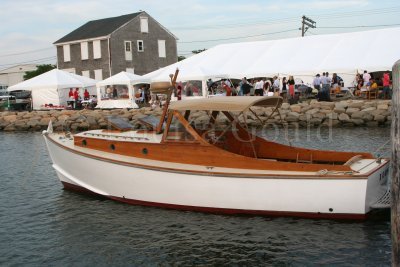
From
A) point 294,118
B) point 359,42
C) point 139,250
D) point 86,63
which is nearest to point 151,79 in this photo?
point 294,118

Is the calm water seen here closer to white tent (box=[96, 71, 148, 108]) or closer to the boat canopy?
the boat canopy

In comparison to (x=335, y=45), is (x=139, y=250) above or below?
below

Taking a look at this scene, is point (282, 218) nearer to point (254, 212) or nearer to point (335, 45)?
point (254, 212)

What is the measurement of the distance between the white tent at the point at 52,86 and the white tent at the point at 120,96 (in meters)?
2.44

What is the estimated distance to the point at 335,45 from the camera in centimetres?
3206

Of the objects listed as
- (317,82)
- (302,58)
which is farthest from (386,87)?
(302,58)

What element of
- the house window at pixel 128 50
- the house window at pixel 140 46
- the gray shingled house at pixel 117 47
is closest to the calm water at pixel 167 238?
the gray shingled house at pixel 117 47

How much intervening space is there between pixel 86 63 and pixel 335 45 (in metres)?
32.3

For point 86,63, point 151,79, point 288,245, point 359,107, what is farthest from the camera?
point 86,63

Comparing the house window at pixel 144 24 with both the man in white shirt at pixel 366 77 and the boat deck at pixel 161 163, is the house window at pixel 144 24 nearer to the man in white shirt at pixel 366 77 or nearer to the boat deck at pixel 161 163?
the man in white shirt at pixel 366 77

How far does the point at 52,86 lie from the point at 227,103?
1205 inches

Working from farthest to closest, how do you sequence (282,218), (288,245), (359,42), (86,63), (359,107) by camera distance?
(86,63) → (359,42) → (359,107) → (282,218) → (288,245)

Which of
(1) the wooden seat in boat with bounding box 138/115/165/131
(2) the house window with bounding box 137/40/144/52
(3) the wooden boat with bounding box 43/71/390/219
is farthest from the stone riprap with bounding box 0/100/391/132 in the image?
(2) the house window with bounding box 137/40/144/52

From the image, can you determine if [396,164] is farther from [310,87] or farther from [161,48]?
[161,48]
